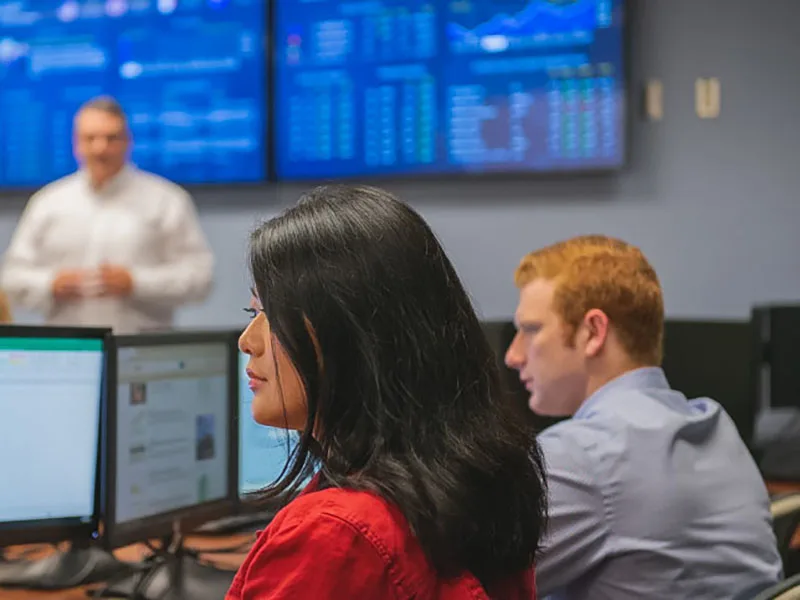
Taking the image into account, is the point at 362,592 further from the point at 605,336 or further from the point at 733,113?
the point at 733,113

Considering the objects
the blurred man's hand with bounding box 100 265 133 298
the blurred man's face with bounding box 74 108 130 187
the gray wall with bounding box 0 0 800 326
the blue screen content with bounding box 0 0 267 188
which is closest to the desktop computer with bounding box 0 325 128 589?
the blurred man's hand with bounding box 100 265 133 298

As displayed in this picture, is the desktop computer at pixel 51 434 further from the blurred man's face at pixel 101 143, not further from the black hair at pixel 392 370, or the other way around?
the blurred man's face at pixel 101 143

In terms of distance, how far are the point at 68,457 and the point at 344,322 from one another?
0.96 meters

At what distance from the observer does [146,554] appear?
79.7 inches

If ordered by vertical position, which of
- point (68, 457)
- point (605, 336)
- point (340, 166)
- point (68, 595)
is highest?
point (340, 166)

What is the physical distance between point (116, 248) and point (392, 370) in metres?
3.00

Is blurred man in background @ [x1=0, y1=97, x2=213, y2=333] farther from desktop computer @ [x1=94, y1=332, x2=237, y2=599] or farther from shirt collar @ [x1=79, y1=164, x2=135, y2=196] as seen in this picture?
desktop computer @ [x1=94, y1=332, x2=237, y2=599]

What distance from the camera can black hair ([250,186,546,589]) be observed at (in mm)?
968

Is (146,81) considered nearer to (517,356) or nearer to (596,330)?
(517,356)

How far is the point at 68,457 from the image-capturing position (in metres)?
1.78

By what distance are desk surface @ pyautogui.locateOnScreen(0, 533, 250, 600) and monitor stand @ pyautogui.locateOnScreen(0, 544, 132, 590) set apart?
0.02 metres

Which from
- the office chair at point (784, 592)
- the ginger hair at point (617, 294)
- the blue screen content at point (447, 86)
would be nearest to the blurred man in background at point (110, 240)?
the blue screen content at point (447, 86)

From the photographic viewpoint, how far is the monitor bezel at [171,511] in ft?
5.86

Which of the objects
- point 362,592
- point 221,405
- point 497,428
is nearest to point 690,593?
point 497,428
